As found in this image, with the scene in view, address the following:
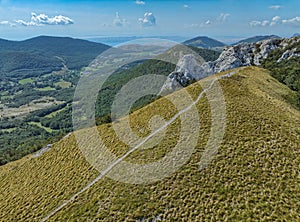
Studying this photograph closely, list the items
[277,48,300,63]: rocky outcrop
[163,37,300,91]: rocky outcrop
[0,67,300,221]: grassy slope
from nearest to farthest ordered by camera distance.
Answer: [0,67,300,221]: grassy slope < [163,37,300,91]: rocky outcrop < [277,48,300,63]: rocky outcrop

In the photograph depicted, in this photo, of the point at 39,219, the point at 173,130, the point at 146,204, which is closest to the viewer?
the point at 146,204

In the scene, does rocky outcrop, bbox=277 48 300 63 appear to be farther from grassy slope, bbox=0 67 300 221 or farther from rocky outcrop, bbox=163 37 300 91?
grassy slope, bbox=0 67 300 221

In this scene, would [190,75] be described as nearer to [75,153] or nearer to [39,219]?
[75,153]

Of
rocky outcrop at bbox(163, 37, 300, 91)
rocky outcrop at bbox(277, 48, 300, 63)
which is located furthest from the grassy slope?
rocky outcrop at bbox(277, 48, 300, 63)

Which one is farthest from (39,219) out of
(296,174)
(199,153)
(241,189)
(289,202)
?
(296,174)

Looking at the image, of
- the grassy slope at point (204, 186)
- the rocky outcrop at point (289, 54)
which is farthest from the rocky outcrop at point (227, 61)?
the grassy slope at point (204, 186)

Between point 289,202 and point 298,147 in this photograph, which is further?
point 298,147
